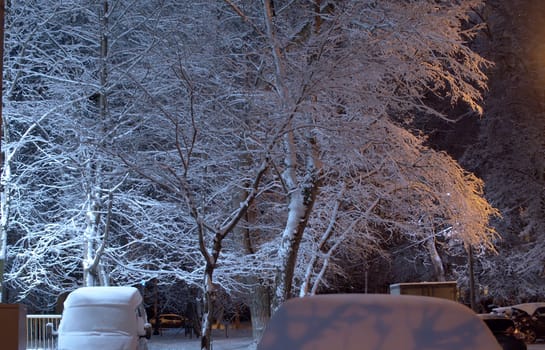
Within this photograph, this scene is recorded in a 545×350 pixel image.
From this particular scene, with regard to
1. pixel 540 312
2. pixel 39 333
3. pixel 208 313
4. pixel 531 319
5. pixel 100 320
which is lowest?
pixel 531 319

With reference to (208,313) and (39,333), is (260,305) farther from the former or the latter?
(208,313)

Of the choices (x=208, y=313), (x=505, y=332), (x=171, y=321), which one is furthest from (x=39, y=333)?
(x=171, y=321)

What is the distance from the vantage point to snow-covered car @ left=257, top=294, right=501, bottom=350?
471 centimetres

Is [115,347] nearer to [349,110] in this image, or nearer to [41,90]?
[349,110]

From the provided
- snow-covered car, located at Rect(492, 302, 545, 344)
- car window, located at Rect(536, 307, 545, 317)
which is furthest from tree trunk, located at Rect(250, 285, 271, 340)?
car window, located at Rect(536, 307, 545, 317)

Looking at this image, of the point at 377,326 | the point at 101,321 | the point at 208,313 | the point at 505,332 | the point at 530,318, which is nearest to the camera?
the point at 377,326

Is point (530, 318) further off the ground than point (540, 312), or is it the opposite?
point (540, 312)

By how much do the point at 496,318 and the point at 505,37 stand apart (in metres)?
20.4

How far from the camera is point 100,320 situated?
16.2m

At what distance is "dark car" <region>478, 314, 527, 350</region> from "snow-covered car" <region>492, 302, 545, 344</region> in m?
12.3

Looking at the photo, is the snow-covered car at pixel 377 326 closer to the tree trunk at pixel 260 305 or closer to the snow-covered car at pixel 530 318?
the tree trunk at pixel 260 305

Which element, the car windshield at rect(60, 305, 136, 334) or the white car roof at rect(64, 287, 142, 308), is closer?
the car windshield at rect(60, 305, 136, 334)

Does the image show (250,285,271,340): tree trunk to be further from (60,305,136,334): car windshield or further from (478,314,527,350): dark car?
(478,314,527,350): dark car

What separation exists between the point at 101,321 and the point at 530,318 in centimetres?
1985
